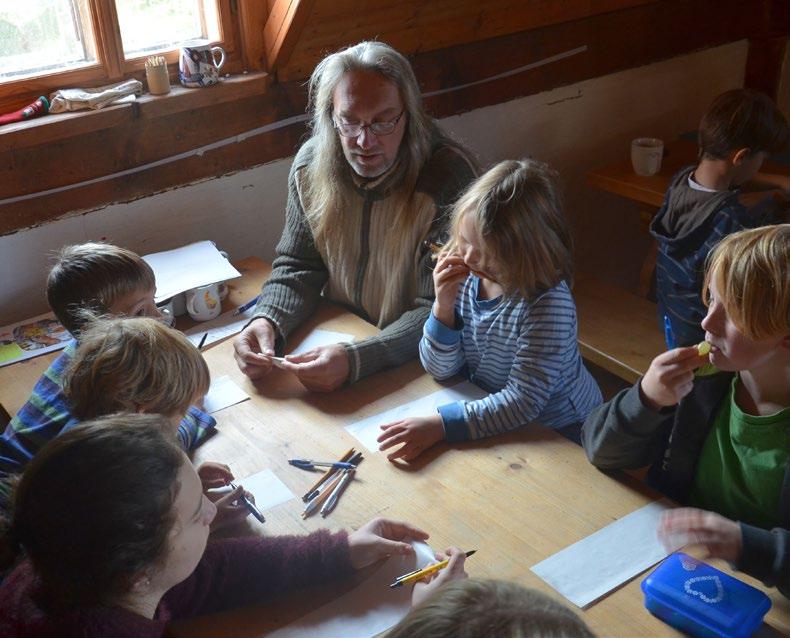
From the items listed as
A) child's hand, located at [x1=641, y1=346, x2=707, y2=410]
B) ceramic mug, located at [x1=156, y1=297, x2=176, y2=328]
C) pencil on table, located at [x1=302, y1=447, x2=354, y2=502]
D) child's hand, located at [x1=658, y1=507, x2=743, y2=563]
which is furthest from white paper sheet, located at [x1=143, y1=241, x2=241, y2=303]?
child's hand, located at [x1=658, y1=507, x2=743, y2=563]

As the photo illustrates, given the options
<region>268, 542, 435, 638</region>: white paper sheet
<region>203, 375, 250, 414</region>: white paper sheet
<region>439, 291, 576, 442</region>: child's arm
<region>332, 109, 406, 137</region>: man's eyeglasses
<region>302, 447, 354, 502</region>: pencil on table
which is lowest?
<region>268, 542, 435, 638</region>: white paper sheet

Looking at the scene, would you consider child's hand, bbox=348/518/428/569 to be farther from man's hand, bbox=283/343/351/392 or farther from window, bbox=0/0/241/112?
window, bbox=0/0/241/112

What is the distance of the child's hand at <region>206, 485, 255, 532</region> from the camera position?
146 centimetres

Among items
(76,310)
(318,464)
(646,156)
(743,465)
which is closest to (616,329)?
(646,156)

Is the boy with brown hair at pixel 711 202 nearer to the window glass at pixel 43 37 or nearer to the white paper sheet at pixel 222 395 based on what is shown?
the white paper sheet at pixel 222 395

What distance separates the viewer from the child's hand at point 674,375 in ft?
4.62

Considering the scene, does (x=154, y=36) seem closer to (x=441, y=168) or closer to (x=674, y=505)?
(x=441, y=168)

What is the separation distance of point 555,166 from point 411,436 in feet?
7.00

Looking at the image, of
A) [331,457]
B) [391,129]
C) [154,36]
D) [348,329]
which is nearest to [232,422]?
[331,457]

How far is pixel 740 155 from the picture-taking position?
252 centimetres

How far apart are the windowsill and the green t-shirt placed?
1.63m

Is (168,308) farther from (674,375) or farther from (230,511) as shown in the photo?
(674,375)

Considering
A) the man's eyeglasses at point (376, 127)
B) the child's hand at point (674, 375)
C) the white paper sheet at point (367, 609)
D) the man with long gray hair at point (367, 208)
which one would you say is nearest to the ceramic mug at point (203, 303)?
the man with long gray hair at point (367, 208)

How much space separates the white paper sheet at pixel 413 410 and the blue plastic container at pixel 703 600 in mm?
588
